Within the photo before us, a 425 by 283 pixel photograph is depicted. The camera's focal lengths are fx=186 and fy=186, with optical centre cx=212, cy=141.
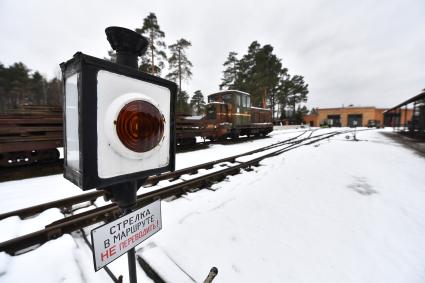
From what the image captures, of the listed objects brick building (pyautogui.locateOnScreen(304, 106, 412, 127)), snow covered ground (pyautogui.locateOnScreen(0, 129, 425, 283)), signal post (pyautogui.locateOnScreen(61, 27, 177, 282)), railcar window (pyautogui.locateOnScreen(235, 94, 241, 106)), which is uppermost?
brick building (pyautogui.locateOnScreen(304, 106, 412, 127))

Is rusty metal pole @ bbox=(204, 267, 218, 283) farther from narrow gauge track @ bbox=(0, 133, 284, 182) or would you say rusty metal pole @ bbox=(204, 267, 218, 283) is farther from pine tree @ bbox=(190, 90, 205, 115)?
pine tree @ bbox=(190, 90, 205, 115)

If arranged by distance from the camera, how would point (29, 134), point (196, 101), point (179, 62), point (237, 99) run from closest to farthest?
point (29, 134) < point (237, 99) < point (179, 62) < point (196, 101)

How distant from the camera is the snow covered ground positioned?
1.68m

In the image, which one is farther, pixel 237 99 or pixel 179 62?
pixel 179 62

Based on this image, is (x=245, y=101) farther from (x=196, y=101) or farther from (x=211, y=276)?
(x=196, y=101)

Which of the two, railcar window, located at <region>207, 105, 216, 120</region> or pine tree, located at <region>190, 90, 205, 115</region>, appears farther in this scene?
pine tree, located at <region>190, 90, 205, 115</region>

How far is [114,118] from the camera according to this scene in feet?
2.39

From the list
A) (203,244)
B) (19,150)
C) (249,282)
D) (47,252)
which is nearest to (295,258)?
(249,282)

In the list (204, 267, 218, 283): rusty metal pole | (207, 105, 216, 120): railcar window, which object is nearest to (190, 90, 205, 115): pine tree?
(207, 105, 216, 120): railcar window

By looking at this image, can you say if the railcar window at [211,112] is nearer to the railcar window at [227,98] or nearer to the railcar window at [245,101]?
the railcar window at [227,98]

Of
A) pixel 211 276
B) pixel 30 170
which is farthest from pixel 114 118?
pixel 30 170

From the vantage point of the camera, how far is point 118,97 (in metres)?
0.76

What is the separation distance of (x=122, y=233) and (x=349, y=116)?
6634cm

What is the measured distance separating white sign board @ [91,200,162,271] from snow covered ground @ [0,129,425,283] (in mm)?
963
